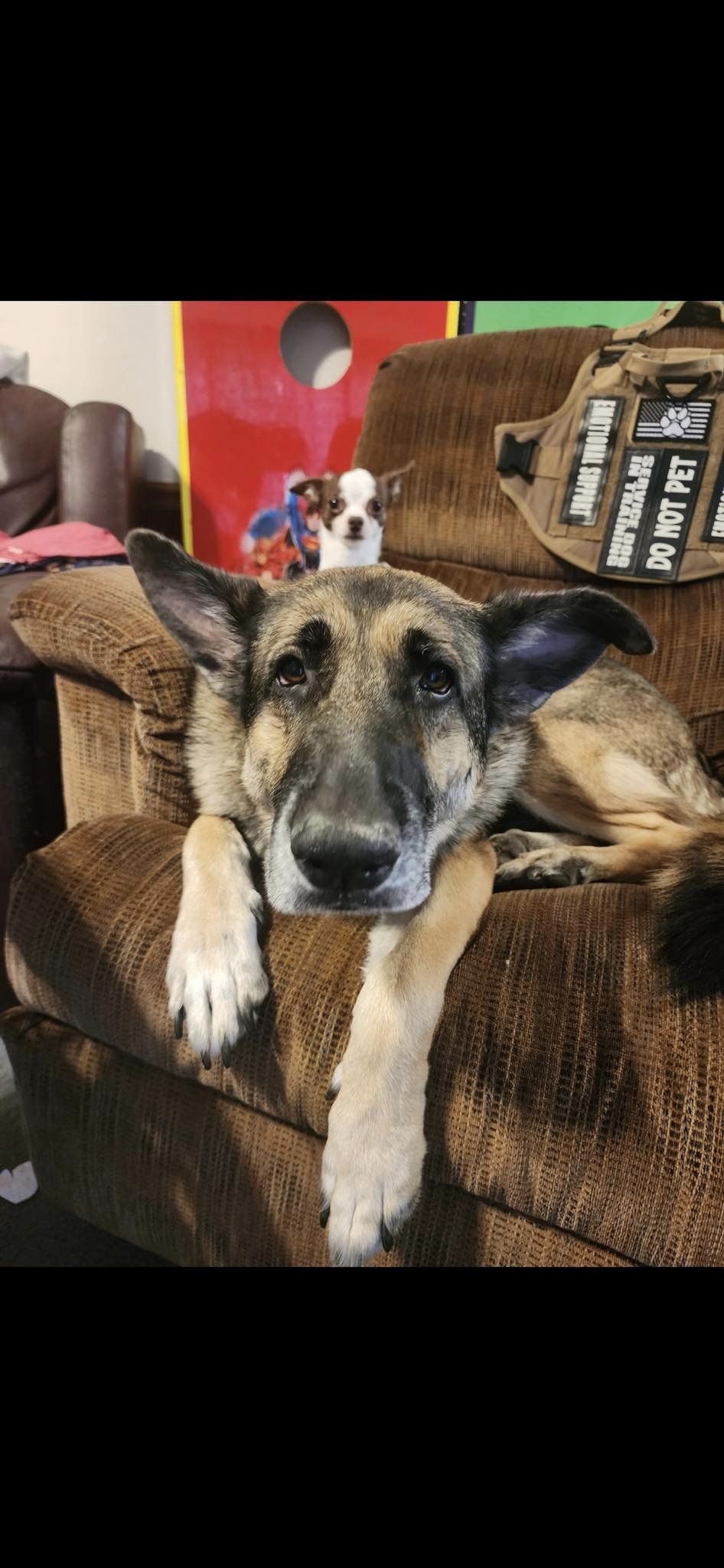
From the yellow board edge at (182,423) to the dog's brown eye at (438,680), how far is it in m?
2.97

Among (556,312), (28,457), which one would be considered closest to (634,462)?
(556,312)

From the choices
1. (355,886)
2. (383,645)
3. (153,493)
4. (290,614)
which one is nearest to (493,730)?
(383,645)

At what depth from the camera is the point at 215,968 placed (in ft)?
4.04

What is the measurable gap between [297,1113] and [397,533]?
213 centimetres

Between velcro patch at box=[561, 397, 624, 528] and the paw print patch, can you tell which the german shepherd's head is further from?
the paw print patch

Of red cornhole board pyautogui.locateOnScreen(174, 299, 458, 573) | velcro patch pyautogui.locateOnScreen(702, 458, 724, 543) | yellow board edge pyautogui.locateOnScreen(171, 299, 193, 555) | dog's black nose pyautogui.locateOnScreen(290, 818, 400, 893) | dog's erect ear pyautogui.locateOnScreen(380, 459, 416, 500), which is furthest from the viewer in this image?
yellow board edge pyautogui.locateOnScreen(171, 299, 193, 555)

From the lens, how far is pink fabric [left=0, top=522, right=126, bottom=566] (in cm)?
302

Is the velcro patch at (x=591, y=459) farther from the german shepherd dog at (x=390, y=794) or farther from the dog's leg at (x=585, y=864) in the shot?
the dog's leg at (x=585, y=864)

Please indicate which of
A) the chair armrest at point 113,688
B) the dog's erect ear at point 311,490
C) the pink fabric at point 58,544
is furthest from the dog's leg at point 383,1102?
the dog's erect ear at point 311,490

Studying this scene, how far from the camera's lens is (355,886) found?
1074mm

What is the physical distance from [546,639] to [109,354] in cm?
374

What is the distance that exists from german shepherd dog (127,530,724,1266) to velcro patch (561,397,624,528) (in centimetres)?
74

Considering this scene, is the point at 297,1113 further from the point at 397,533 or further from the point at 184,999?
the point at 397,533

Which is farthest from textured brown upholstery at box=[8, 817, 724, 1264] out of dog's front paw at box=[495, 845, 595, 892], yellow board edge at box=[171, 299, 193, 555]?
yellow board edge at box=[171, 299, 193, 555]
